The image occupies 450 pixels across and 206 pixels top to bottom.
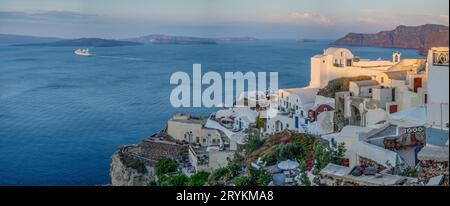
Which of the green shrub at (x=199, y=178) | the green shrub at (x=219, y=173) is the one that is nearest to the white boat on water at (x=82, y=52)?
the green shrub at (x=199, y=178)

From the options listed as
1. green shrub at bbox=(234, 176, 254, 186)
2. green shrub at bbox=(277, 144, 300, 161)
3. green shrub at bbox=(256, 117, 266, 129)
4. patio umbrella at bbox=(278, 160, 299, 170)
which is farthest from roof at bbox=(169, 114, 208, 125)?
green shrub at bbox=(234, 176, 254, 186)

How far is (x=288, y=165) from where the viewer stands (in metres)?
5.58

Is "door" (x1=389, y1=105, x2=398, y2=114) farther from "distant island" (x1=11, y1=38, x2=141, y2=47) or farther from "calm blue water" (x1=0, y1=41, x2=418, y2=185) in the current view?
"distant island" (x1=11, y1=38, x2=141, y2=47)

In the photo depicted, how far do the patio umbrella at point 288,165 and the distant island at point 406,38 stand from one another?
5.83ft

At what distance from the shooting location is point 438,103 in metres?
4.52

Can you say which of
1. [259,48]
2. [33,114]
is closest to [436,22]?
[259,48]

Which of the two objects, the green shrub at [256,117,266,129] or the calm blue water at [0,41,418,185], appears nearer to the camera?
the calm blue water at [0,41,418,185]

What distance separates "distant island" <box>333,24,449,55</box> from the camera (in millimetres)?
6500

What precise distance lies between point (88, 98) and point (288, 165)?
2816mm

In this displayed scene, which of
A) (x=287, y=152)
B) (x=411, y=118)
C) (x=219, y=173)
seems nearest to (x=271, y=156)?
(x=287, y=152)

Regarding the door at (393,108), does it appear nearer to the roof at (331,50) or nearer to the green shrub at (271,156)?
the green shrub at (271,156)

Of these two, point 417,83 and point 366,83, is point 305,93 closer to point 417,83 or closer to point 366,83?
point 366,83

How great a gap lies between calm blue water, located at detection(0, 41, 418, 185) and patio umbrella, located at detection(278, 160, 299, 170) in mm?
1871

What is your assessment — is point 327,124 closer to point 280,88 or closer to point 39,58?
point 280,88
